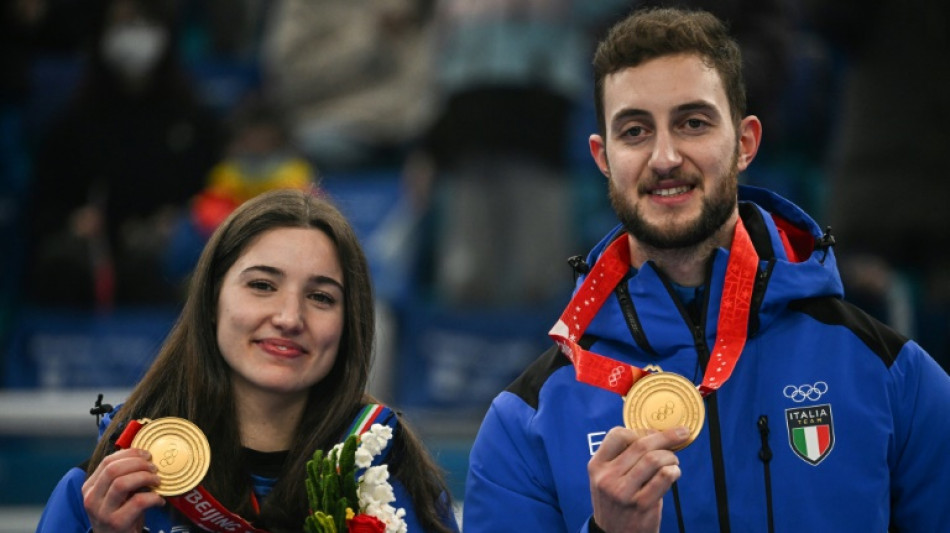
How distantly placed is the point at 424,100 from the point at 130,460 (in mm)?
5366

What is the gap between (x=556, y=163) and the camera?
25.4 ft

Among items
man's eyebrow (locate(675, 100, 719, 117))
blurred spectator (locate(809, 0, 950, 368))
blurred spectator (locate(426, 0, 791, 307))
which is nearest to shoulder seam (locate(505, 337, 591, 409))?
man's eyebrow (locate(675, 100, 719, 117))

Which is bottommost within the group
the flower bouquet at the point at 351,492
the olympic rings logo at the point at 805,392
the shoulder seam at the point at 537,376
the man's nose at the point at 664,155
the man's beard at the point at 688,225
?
the flower bouquet at the point at 351,492

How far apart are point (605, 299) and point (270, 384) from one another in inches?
34.4

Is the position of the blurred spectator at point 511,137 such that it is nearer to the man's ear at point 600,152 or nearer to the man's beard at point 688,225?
the man's ear at point 600,152

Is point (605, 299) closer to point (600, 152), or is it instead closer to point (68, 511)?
point (600, 152)

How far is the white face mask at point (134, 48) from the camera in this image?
8.67 metres

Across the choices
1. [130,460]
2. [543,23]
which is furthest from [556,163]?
[130,460]

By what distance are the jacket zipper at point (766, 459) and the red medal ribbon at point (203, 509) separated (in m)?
1.20

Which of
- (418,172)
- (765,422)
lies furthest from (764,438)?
(418,172)

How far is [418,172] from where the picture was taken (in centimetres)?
815

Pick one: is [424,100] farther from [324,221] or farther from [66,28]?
[324,221]

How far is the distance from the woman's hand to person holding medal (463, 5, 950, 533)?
73 centimetres

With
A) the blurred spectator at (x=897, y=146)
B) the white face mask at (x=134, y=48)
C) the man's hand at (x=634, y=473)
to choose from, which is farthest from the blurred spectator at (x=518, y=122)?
the man's hand at (x=634, y=473)
